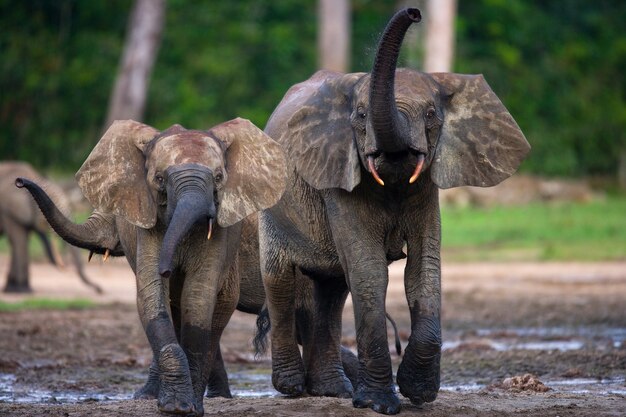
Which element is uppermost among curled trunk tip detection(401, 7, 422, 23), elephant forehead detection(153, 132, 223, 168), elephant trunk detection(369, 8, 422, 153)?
curled trunk tip detection(401, 7, 422, 23)

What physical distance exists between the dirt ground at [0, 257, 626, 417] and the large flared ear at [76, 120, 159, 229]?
41.1 inches

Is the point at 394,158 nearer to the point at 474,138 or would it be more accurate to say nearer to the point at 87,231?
the point at 474,138

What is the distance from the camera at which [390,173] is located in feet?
24.0

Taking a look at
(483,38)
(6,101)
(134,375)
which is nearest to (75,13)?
(6,101)

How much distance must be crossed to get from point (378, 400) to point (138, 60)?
63.6 feet

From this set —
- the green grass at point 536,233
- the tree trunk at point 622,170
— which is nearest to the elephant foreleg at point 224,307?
the green grass at point 536,233

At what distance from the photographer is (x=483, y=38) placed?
1394 inches

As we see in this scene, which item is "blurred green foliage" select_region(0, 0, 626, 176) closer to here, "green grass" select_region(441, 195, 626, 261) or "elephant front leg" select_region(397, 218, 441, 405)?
"green grass" select_region(441, 195, 626, 261)

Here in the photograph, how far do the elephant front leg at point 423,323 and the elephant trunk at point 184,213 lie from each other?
1103 mm

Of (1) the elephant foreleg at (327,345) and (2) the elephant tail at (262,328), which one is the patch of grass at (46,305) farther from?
(1) the elephant foreleg at (327,345)

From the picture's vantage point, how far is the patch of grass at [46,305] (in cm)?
1477

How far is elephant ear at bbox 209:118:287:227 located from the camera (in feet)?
25.2

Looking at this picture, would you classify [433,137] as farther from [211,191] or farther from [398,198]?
[211,191]

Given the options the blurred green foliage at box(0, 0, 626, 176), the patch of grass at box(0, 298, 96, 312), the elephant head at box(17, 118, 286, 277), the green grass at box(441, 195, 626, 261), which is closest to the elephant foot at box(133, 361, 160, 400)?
the elephant head at box(17, 118, 286, 277)
